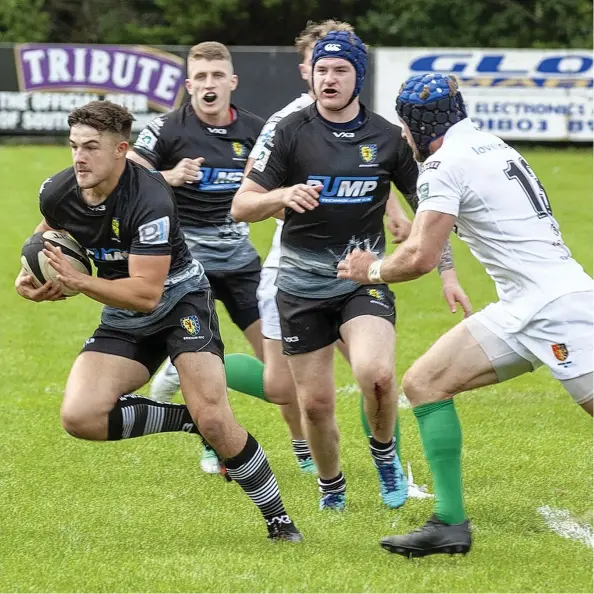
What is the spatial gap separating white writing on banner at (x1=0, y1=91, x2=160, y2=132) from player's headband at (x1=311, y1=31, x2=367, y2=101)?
17.2 metres

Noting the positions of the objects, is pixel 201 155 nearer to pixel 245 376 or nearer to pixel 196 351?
pixel 245 376

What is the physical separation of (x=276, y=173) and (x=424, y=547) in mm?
1934

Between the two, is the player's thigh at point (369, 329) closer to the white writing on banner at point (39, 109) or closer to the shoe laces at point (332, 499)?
the shoe laces at point (332, 499)

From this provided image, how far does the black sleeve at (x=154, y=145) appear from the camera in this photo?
22.6 feet

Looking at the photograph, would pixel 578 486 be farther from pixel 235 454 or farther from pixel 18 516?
pixel 18 516

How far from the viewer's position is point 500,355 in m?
4.95

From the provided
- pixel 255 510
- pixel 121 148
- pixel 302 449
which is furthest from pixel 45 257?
pixel 302 449

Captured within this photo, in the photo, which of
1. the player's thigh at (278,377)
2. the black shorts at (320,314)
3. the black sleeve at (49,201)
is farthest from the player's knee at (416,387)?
the black sleeve at (49,201)

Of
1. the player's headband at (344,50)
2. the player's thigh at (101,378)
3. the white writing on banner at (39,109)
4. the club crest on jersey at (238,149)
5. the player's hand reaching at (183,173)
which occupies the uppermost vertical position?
the player's headband at (344,50)

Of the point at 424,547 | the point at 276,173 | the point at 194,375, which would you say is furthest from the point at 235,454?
the point at 276,173

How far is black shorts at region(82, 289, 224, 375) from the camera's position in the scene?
5309 millimetres

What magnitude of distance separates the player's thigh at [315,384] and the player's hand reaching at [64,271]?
1270 millimetres

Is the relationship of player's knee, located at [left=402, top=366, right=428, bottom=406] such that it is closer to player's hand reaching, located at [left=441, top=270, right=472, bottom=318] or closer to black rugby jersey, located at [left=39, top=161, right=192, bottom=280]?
player's hand reaching, located at [left=441, top=270, right=472, bottom=318]

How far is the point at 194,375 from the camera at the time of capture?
519 cm
